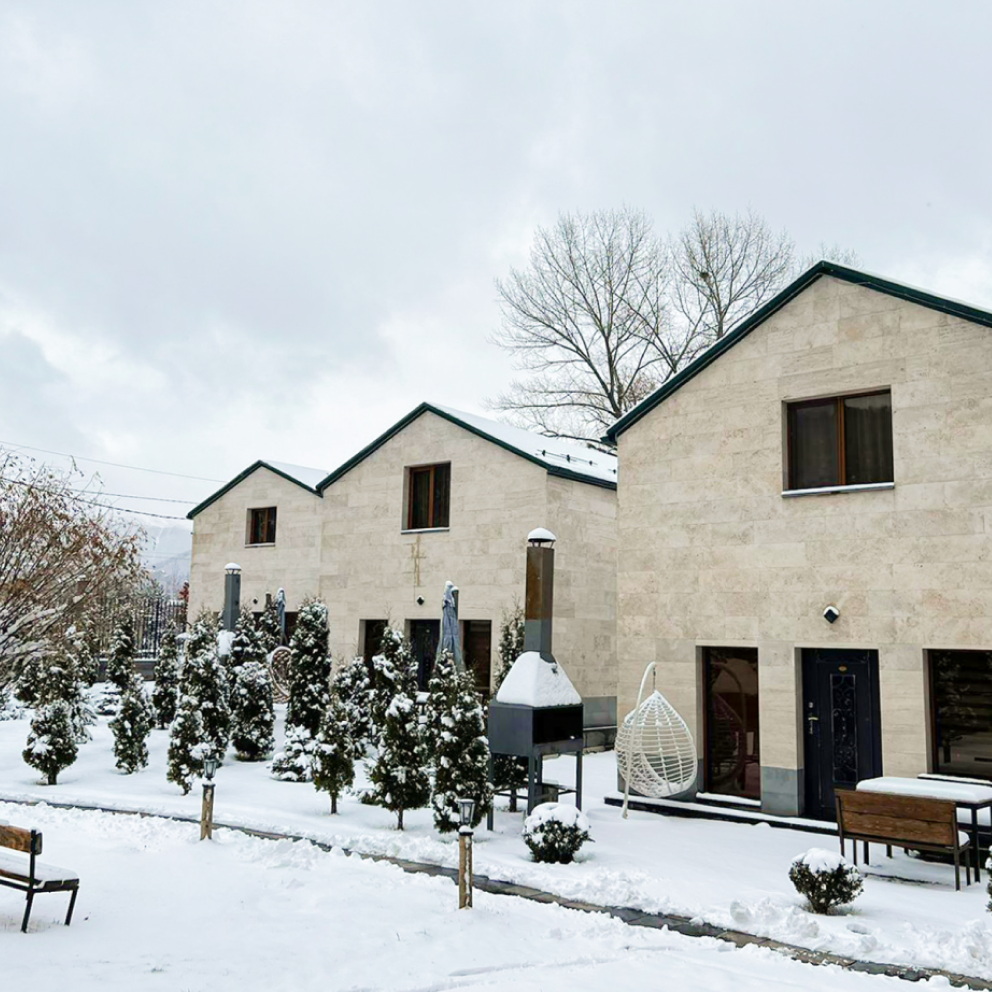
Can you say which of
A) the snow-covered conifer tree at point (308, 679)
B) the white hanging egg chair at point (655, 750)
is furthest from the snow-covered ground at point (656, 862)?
the snow-covered conifer tree at point (308, 679)

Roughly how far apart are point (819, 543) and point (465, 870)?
23.4 feet

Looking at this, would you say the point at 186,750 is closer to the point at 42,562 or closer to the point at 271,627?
the point at 42,562

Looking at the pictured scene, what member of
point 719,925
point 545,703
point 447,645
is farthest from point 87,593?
point 719,925

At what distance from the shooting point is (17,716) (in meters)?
24.3

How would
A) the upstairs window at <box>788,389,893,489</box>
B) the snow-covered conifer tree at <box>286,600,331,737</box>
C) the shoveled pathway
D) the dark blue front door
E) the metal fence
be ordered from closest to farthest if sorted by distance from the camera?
1. the shoveled pathway
2. the dark blue front door
3. the upstairs window at <box>788,389,893,489</box>
4. the snow-covered conifer tree at <box>286,600,331,737</box>
5. the metal fence

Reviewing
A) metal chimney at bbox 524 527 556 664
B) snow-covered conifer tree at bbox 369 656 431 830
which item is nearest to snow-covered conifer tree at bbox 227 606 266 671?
snow-covered conifer tree at bbox 369 656 431 830

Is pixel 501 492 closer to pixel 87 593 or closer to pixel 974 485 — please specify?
pixel 87 593

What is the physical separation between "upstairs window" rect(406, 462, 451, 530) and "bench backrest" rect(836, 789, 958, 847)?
42.1ft

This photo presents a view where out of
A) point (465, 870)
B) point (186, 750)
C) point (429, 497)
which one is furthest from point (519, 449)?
point (465, 870)

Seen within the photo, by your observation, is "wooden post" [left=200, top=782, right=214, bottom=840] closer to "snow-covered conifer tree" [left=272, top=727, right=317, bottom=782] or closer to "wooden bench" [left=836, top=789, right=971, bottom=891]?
"snow-covered conifer tree" [left=272, top=727, right=317, bottom=782]

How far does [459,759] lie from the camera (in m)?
11.8

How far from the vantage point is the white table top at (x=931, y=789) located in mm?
10109

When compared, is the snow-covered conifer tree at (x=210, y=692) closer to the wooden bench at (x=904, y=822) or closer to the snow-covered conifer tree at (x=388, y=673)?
the snow-covered conifer tree at (x=388, y=673)

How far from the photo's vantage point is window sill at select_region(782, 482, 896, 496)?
12867 mm
